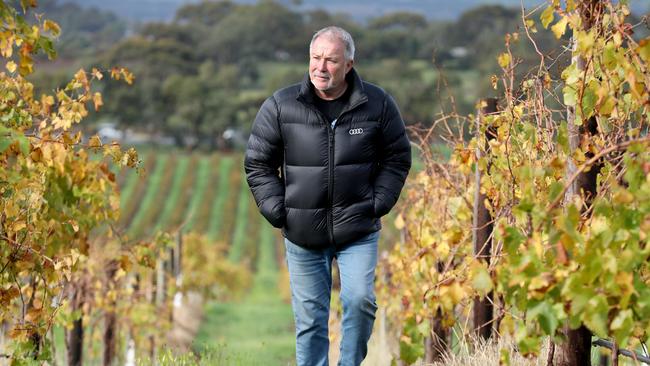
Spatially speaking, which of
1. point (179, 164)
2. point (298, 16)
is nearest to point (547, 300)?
point (179, 164)

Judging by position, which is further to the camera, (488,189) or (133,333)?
(133,333)

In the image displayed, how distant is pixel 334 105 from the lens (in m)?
4.10

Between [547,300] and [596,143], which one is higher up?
[596,143]

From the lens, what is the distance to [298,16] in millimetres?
145250

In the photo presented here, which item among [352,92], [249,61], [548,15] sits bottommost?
[352,92]

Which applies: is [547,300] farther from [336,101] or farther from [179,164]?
[179,164]

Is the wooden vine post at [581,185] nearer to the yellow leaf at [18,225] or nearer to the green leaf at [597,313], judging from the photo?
the green leaf at [597,313]

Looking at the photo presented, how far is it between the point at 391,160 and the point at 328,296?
59 centimetres

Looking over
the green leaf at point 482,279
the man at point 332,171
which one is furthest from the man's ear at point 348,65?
the green leaf at point 482,279

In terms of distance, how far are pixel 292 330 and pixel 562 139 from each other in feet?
64.4

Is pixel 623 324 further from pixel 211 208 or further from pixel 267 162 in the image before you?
pixel 211 208

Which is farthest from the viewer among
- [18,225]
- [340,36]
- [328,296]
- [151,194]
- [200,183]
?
[200,183]

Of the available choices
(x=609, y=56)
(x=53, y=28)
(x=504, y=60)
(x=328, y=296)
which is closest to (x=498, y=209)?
(x=504, y=60)

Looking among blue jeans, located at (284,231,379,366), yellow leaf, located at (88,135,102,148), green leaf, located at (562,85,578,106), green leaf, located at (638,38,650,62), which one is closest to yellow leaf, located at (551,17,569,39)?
green leaf, located at (562,85,578,106)
